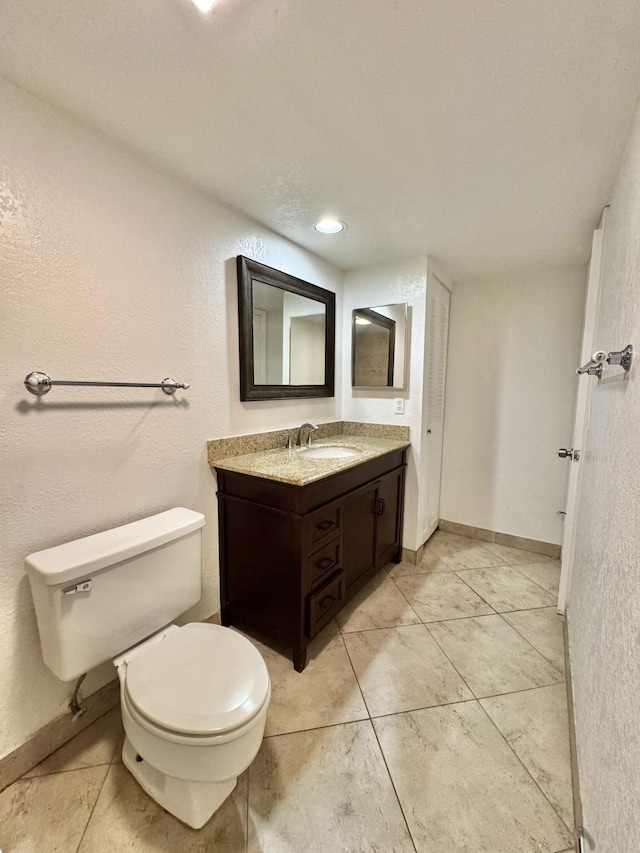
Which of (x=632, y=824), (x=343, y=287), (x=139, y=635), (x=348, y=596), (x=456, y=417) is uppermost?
(x=343, y=287)

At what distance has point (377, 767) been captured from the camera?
110cm

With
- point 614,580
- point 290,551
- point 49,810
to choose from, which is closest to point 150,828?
point 49,810

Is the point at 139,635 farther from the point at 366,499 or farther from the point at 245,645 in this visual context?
the point at 366,499

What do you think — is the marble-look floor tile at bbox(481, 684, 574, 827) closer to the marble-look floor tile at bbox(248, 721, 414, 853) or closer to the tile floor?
the tile floor

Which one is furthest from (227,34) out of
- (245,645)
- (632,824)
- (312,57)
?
(632,824)

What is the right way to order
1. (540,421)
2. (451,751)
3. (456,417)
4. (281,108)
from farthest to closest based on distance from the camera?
1. (456,417)
2. (540,421)
3. (451,751)
4. (281,108)

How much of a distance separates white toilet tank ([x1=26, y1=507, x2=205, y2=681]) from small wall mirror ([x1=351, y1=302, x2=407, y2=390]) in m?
1.50

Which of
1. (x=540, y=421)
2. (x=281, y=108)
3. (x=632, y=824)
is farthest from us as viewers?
(x=540, y=421)

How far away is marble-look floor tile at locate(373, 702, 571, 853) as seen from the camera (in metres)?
0.93

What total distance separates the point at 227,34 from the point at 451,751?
218cm

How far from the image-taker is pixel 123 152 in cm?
122

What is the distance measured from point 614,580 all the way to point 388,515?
1.37 m

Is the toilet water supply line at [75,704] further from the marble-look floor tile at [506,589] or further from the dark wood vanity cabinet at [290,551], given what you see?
the marble-look floor tile at [506,589]

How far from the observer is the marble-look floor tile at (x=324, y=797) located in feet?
3.03
